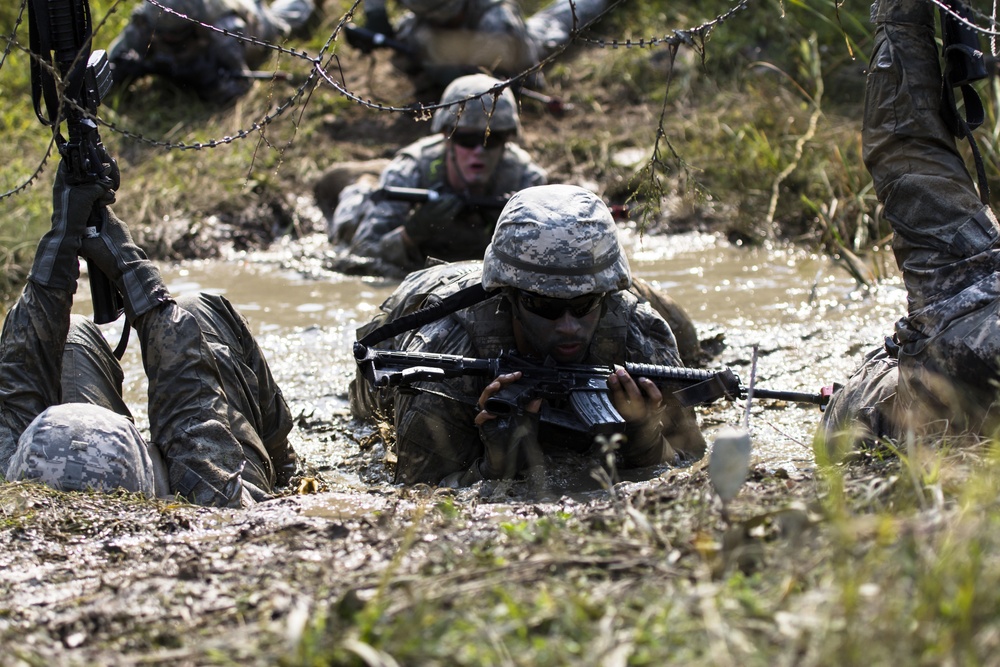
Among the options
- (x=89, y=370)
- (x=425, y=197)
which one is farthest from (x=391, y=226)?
(x=89, y=370)

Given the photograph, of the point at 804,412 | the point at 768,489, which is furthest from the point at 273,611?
the point at 804,412

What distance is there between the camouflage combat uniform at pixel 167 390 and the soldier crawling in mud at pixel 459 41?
7490mm

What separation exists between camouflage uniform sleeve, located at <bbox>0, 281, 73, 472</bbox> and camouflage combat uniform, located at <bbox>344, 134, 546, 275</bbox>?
448 cm

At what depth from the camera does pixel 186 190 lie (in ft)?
32.4

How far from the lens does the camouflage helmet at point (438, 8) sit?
11570mm

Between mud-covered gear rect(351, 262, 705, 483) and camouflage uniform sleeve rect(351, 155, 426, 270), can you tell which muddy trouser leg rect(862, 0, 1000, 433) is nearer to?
mud-covered gear rect(351, 262, 705, 483)

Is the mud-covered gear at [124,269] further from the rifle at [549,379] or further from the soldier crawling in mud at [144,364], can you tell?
the rifle at [549,379]

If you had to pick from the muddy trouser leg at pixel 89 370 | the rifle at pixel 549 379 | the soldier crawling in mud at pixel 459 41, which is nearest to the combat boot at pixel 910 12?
the rifle at pixel 549 379

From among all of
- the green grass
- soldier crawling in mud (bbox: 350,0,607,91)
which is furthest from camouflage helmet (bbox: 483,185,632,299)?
soldier crawling in mud (bbox: 350,0,607,91)

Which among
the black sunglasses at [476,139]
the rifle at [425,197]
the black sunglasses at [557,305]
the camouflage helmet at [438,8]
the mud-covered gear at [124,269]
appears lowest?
the rifle at [425,197]

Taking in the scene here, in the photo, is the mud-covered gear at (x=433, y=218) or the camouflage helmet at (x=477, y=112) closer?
the camouflage helmet at (x=477, y=112)

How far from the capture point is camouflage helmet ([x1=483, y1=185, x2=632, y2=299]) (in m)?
4.19

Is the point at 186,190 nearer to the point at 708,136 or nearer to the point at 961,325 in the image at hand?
the point at 708,136

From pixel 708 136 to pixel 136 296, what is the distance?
21.9ft
